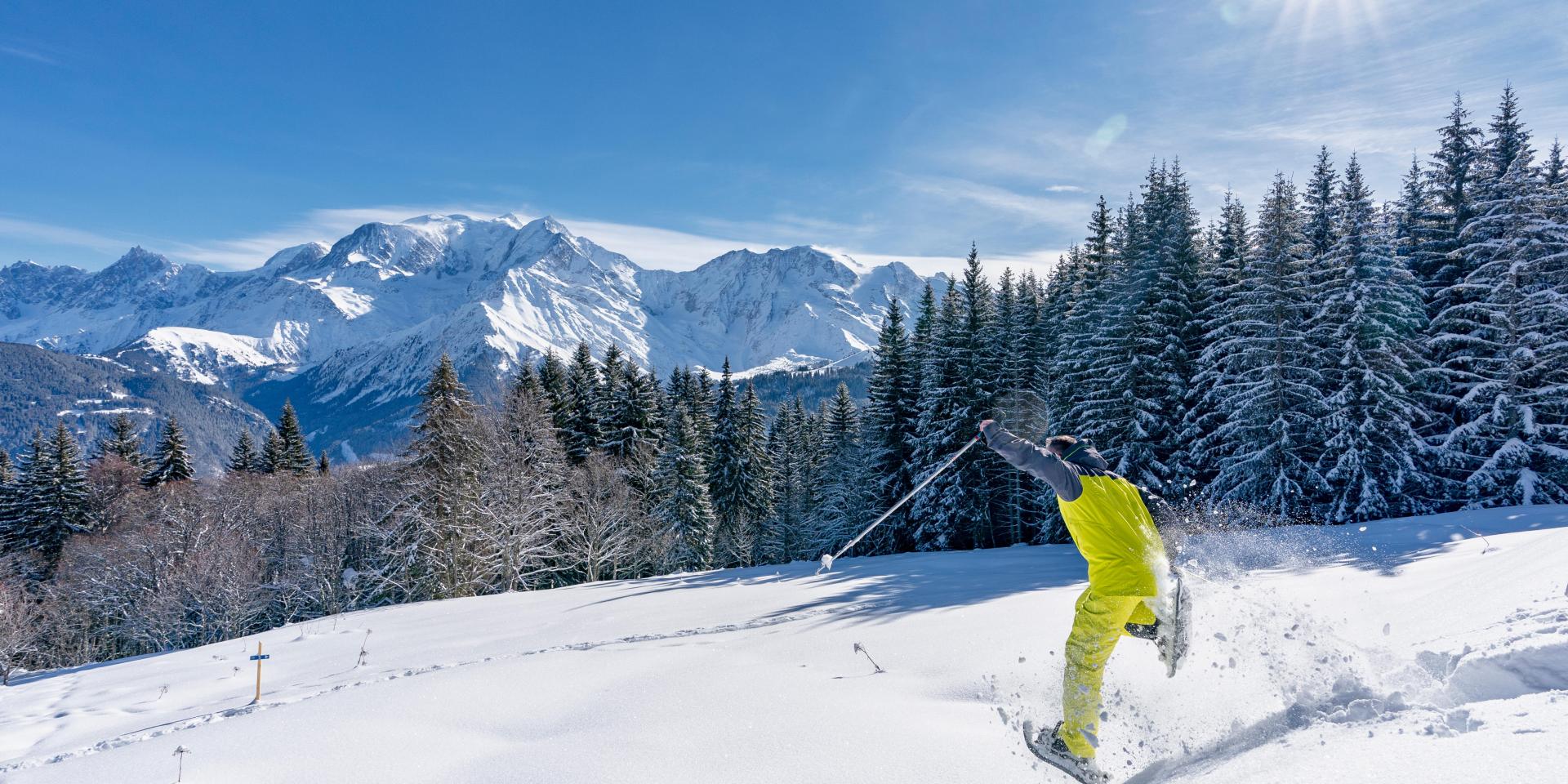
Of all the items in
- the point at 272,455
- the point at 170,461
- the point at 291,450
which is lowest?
the point at 170,461

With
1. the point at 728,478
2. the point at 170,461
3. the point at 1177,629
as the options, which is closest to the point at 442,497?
the point at 728,478

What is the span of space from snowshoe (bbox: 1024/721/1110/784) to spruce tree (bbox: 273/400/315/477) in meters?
51.0

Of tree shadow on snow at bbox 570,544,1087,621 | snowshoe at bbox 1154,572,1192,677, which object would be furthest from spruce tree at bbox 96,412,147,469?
snowshoe at bbox 1154,572,1192,677

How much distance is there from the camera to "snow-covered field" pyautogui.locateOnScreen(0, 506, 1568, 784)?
12.6 feet

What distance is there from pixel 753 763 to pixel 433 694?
12.6ft

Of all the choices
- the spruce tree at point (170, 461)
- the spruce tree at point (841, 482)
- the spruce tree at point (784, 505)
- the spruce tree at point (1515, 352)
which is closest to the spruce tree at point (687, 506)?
the spruce tree at point (841, 482)

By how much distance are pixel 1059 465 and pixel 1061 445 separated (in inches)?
13.1

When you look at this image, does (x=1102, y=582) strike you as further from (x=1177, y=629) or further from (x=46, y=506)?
(x=46, y=506)

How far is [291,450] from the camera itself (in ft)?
153

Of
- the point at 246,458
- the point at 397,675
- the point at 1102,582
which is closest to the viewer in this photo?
the point at 1102,582

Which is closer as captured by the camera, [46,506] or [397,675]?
[397,675]

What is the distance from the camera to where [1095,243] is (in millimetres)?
30984

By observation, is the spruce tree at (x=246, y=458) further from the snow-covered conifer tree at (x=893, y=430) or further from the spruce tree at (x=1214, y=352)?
the spruce tree at (x=1214, y=352)

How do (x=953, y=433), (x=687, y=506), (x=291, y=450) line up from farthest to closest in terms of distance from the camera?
(x=291, y=450)
(x=687, y=506)
(x=953, y=433)
